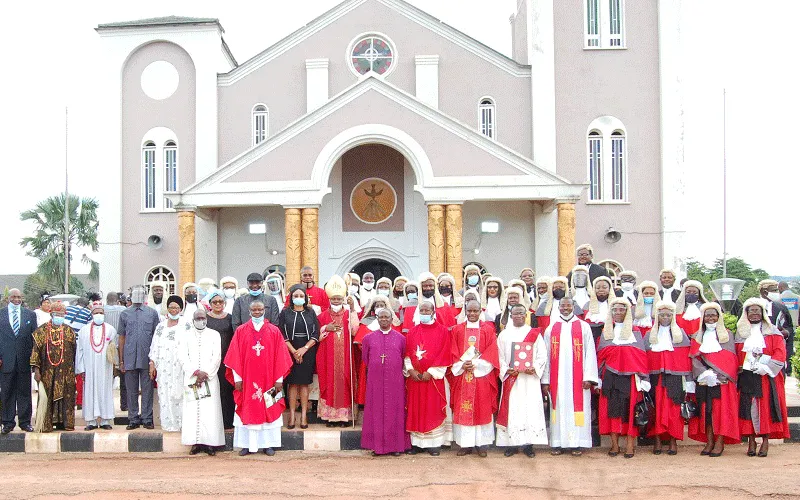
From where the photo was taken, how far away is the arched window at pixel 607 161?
23.3 m

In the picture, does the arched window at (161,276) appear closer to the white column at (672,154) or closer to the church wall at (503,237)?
the church wall at (503,237)

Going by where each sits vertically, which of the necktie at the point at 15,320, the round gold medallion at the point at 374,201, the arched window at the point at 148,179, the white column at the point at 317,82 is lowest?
the necktie at the point at 15,320

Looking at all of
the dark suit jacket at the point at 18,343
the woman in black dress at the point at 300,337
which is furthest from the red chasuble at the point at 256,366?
the dark suit jacket at the point at 18,343

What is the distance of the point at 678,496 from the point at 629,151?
1632cm

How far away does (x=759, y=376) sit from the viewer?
10.1 metres

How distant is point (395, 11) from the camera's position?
2439 cm

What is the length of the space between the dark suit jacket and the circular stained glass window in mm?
14755

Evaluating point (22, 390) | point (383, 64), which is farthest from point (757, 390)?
point (383, 64)

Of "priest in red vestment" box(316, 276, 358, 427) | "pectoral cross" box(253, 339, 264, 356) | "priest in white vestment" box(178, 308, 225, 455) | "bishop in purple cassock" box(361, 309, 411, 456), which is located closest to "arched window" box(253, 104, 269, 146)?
"priest in red vestment" box(316, 276, 358, 427)

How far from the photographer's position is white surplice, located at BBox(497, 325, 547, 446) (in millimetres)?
10117

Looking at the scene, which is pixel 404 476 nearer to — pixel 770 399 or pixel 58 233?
pixel 770 399

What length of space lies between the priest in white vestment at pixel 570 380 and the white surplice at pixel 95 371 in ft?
19.1

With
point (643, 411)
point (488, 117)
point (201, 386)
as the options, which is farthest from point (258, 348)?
point (488, 117)

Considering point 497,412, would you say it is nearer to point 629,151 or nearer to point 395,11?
point 629,151
